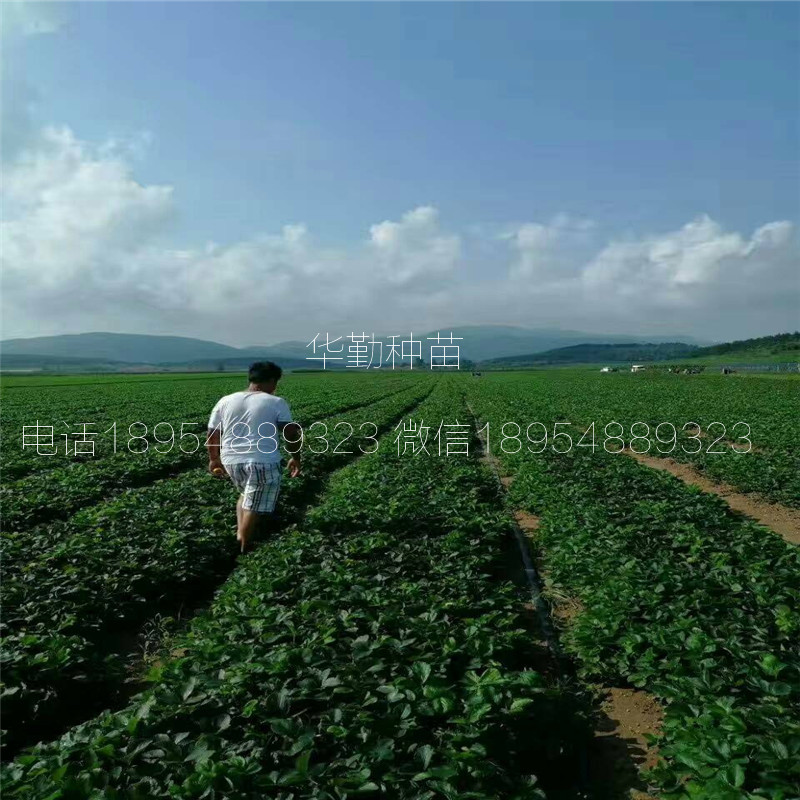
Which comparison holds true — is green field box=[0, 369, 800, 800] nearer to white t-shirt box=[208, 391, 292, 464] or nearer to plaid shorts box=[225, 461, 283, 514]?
plaid shorts box=[225, 461, 283, 514]

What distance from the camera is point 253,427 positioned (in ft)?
24.3

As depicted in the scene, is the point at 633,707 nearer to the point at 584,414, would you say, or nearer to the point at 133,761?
the point at 133,761

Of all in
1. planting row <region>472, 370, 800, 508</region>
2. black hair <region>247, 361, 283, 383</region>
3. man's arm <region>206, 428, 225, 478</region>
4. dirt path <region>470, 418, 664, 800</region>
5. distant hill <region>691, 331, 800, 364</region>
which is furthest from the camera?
distant hill <region>691, 331, 800, 364</region>

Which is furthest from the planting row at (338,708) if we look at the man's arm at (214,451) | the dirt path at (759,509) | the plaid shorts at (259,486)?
the dirt path at (759,509)

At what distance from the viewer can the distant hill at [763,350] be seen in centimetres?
13373

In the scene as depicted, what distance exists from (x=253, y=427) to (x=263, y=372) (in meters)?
0.74

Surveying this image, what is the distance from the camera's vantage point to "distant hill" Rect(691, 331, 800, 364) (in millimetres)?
133725

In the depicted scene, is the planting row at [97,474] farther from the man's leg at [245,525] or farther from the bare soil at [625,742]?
the bare soil at [625,742]

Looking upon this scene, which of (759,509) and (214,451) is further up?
(214,451)

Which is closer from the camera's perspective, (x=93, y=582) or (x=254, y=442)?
(x=93, y=582)

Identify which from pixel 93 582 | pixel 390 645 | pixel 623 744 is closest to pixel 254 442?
pixel 93 582

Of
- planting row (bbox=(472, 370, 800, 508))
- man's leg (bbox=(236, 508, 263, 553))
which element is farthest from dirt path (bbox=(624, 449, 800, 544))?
man's leg (bbox=(236, 508, 263, 553))

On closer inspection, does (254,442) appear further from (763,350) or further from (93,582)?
(763,350)

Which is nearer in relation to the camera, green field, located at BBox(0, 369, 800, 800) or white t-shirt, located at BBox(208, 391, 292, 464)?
green field, located at BBox(0, 369, 800, 800)
